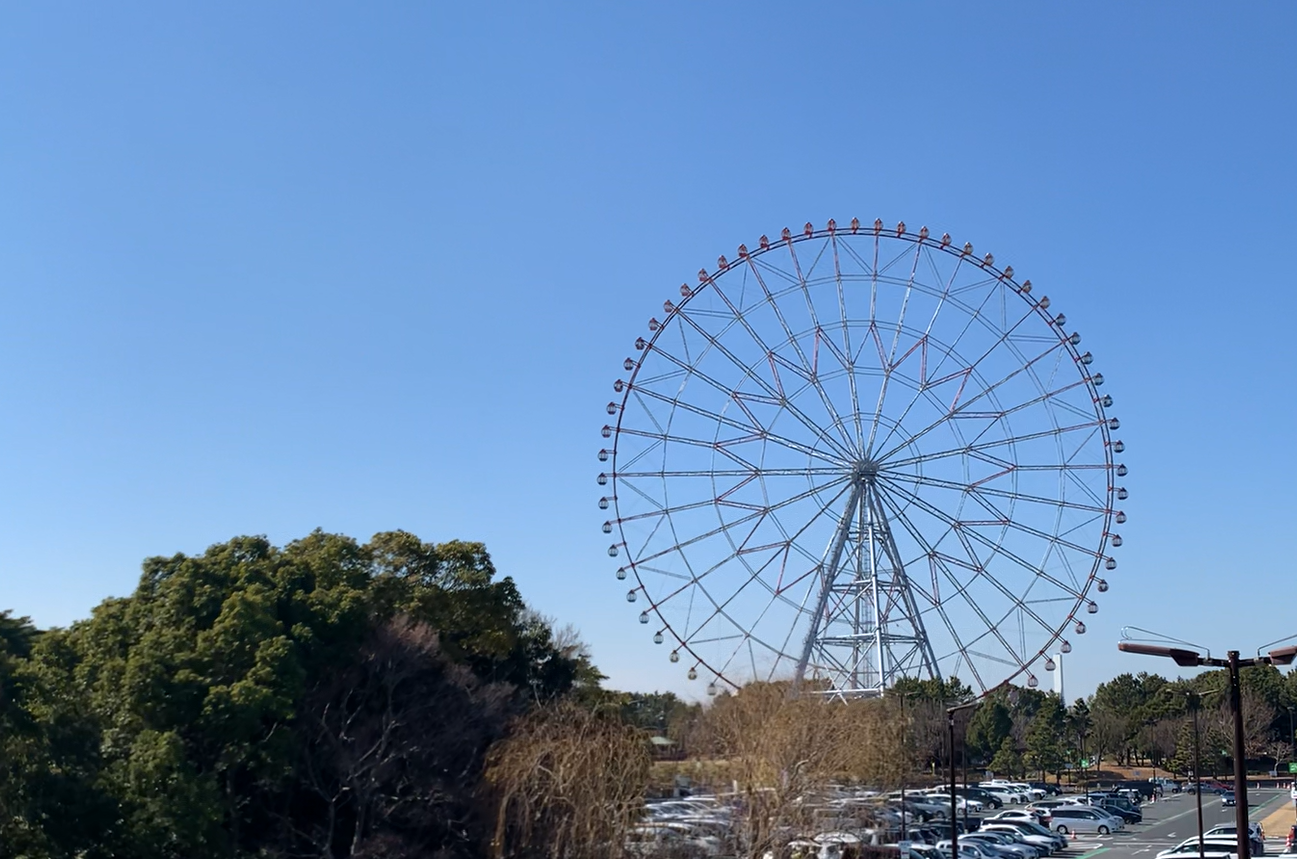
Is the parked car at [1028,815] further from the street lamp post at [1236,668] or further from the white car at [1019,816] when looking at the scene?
the street lamp post at [1236,668]

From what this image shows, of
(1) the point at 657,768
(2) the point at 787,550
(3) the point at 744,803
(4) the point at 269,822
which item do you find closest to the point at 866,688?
(2) the point at 787,550

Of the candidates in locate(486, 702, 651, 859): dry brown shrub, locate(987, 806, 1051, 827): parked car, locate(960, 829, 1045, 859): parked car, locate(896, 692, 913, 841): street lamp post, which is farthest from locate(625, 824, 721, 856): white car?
locate(987, 806, 1051, 827): parked car

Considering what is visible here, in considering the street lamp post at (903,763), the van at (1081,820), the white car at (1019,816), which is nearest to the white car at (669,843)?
the street lamp post at (903,763)

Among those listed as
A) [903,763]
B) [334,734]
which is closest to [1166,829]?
[903,763]

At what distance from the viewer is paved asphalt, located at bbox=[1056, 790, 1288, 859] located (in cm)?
4591

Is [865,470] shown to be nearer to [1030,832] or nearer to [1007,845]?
[1007,845]

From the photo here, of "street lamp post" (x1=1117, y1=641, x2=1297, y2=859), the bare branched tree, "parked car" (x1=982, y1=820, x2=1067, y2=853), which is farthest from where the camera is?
"parked car" (x1=982, y1=820, x2=1067, y2=853)

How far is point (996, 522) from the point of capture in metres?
40.7

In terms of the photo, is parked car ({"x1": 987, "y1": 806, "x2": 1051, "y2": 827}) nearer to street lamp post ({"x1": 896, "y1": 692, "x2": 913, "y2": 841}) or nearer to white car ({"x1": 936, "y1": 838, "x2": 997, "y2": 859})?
white car ({"x1": 936, "y1": 838, "x2": 997, "y2": 859})

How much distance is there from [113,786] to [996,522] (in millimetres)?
27340

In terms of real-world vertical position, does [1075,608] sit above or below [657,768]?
above

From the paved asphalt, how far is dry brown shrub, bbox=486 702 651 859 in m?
23.5

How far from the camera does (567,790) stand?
93.2 ft

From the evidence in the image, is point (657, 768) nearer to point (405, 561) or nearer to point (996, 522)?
point (405, 561)
